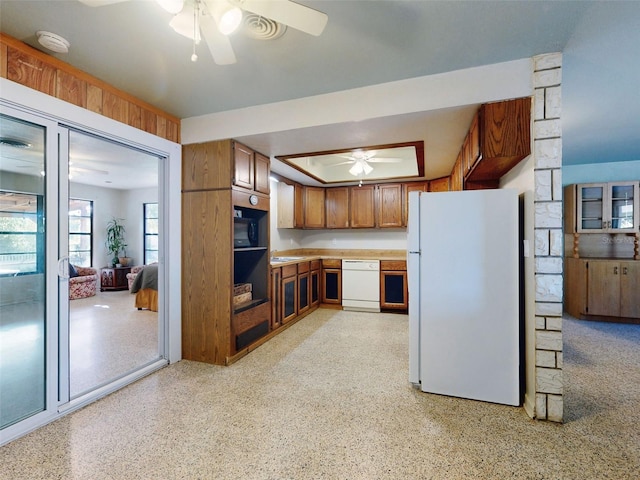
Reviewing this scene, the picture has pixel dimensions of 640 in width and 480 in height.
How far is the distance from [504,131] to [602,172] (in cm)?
417

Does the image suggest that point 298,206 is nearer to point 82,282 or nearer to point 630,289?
point 82,282

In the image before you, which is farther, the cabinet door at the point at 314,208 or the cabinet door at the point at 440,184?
the cabinet door at the point at 314,208

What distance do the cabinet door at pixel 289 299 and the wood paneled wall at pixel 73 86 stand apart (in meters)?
2.20

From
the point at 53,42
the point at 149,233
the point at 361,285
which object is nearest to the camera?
the point at 53,42

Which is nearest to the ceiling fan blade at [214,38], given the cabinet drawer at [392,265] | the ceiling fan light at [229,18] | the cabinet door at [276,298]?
the ceiling fan light at [229,18]

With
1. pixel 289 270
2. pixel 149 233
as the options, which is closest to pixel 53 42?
pixel 289 270

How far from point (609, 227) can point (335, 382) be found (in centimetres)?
467

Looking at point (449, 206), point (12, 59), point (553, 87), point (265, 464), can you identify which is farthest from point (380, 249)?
point (12, 59)

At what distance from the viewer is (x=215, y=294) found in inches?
113

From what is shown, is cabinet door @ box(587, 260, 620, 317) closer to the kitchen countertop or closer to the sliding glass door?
the kitchen countertop

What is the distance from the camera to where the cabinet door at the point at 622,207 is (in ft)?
14.1

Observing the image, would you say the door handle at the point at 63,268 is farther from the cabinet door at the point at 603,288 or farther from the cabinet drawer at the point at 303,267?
the cabinet door at the point at 603,288

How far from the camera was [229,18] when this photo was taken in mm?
1284

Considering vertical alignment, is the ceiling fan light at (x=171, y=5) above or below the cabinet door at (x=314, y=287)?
above
